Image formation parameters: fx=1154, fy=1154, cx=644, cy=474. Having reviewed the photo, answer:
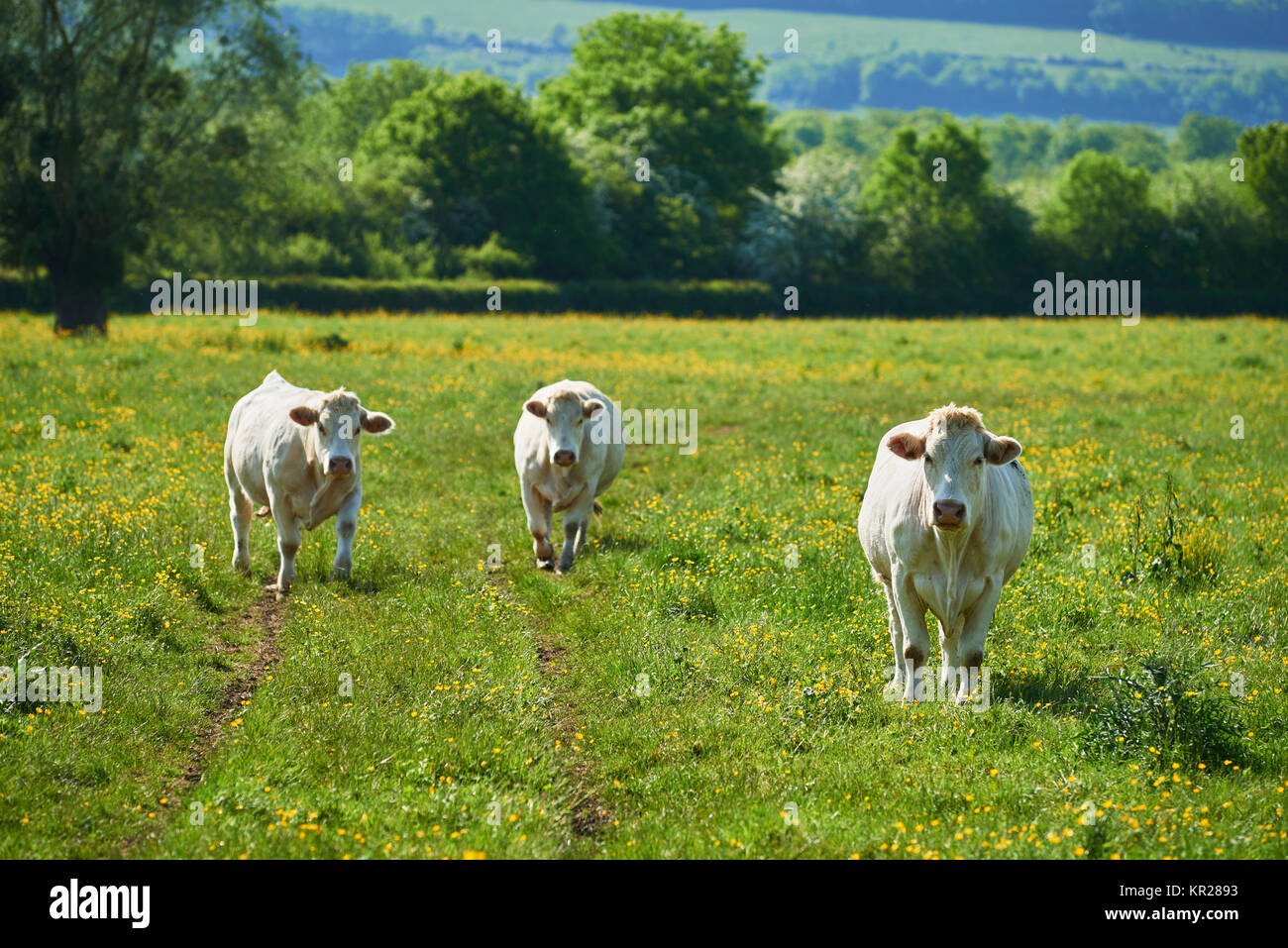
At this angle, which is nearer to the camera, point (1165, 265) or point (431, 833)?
point (431, 833)

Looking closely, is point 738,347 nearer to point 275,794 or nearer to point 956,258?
point 275,794

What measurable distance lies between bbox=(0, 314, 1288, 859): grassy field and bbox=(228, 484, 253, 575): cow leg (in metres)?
0.17

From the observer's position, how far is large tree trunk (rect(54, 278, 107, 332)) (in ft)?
113

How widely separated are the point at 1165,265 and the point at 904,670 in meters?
76.2

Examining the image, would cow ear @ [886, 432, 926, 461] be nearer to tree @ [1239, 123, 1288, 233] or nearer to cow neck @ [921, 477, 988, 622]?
cow neck @ [921, 477, 988, 622]

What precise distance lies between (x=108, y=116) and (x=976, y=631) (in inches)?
1310

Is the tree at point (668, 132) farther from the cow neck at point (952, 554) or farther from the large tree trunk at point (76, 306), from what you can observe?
the cow neck at point (952, 554)

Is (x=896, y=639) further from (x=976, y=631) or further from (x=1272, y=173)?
(x=1272, y=173)

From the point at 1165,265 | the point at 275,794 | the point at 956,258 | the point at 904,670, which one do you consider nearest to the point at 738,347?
the point at 904,670

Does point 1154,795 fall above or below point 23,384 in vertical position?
below

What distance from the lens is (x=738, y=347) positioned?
127ft

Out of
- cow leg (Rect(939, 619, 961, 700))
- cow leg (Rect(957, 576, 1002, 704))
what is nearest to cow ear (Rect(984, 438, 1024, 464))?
cow leg (Rect(957, 576, 1002, 704))

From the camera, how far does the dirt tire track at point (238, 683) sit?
6.96 meters

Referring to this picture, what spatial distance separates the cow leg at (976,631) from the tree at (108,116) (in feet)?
99.1
